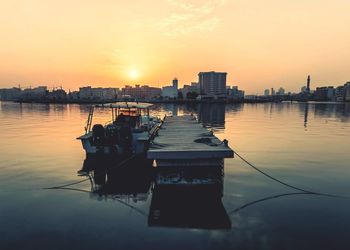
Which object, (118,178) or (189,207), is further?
(118,178)

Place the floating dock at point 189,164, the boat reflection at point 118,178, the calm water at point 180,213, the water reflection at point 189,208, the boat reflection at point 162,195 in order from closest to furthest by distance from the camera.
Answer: the calm water at point 180,213, the water reflection at point 189,208, the boat reflection at point 162,195, the floating dock at point 189,164, the boat reflection at point 118,178

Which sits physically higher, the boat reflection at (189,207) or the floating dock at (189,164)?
the floating dock at (189,164)

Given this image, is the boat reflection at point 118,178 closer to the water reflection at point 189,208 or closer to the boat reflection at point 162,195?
the boat reflection at point 162,195

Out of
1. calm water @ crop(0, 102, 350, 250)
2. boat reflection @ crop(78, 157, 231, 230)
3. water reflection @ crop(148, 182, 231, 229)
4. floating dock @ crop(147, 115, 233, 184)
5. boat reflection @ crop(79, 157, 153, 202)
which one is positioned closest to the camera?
calm water @ crop(0, 102, 350, 250)

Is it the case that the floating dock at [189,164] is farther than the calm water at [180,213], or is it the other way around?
the floating dock at [189,164]

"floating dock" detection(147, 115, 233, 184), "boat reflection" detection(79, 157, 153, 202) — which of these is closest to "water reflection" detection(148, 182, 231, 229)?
"floating dock" detection(147, 115, 233, 184)

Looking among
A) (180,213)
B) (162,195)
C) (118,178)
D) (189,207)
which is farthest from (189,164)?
(118,178)

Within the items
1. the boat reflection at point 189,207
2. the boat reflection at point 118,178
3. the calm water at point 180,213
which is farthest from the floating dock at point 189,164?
the boat reflection at point 118,178

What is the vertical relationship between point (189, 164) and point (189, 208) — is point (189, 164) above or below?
above

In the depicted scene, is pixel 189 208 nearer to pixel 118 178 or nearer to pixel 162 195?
pixel 162 195

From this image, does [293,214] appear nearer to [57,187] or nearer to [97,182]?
[97,182]

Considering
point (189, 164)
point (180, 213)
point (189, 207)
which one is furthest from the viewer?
point (189, 164)

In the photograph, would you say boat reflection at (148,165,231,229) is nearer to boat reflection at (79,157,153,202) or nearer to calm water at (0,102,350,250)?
calm water at (0,102,350,250)

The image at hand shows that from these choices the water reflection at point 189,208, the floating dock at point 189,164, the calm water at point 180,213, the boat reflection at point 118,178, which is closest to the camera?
the calm water at point 180,213
